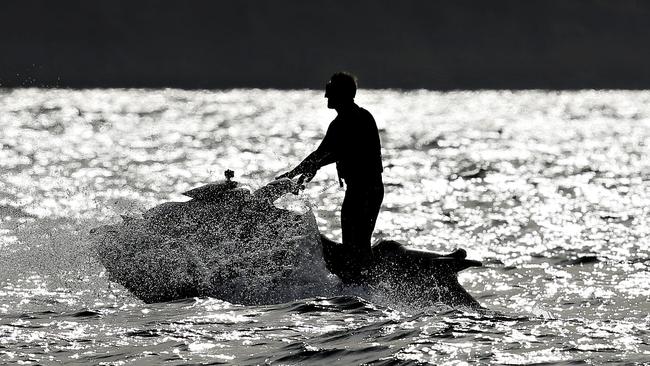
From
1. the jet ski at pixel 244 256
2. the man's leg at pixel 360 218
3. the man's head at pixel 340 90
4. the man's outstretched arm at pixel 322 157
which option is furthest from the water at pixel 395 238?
the man's head at pixel 340 90

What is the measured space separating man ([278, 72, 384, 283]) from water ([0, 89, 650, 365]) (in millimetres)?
517

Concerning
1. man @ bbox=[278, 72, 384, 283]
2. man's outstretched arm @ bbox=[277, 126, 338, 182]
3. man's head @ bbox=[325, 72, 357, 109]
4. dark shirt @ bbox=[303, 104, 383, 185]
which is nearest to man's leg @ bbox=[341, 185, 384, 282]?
man @ bbox=[278, 72, 384, 283]

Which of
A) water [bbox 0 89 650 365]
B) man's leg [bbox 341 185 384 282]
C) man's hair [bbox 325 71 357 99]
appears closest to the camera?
water [bbox 0 89 650 365]

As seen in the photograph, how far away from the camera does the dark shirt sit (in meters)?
13.6

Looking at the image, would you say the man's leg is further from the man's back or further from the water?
the water

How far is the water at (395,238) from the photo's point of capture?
1173 cm

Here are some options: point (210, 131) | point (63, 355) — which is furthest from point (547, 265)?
point (210, 131)

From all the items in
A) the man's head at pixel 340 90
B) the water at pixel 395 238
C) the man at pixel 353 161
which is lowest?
the water at pixel 395 238

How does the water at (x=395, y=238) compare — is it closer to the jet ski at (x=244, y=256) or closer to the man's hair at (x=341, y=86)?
the jet ski at (x=244, y=256)

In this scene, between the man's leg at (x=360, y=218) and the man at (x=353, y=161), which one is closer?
the man at (x=353, y=161)

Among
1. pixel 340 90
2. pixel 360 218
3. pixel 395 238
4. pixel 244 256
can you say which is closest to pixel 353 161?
pixel 360 218

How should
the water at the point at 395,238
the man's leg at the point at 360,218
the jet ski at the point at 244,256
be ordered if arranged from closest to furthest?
the water at the point at 395,238
the man's leg at the point at 360,218
the jet ski at the point at 244,256

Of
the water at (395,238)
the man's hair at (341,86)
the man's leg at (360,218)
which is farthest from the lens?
the man's leg at (360,218)

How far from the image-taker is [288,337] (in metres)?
12.2
